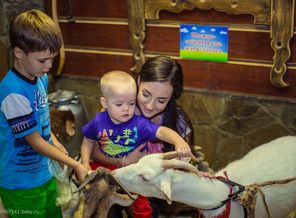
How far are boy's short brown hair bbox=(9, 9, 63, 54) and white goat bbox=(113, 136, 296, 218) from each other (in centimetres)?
78

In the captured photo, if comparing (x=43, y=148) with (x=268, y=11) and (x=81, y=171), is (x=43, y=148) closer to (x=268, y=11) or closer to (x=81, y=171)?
(x=81, y=171)

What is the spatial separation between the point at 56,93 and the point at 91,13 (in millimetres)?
965

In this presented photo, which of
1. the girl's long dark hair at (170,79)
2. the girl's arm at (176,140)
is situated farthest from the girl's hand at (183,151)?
the girl's long dark hair at (170,79)

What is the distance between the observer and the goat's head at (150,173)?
2.16 metres

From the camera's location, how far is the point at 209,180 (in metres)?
2.38

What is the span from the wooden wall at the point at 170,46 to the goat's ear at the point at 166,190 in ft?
6.62

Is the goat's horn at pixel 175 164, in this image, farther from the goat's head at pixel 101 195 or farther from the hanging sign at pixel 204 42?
the hanging sign at pixel 204 42

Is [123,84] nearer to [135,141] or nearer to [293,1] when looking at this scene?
[135,141]

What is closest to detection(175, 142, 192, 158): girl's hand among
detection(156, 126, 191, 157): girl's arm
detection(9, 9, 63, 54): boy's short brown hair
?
detection(156, 126, 191, 157): girl's arm

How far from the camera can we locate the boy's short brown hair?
221 centimetres

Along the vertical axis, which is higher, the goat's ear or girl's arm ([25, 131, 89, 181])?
girl's arm ([25, 131, 89, 181])

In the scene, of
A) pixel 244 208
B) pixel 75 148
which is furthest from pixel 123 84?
pixel 75 148

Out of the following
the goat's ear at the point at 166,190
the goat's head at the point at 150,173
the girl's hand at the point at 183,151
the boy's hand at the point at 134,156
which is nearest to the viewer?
the goat's ear at the point at 166,190

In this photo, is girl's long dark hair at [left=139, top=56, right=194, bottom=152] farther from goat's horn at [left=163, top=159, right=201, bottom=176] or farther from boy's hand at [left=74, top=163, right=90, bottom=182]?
boy's hand at [left=74, top=163, right=90, bottom=182]
